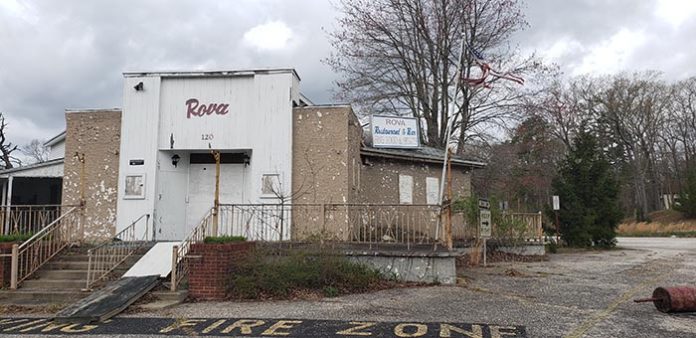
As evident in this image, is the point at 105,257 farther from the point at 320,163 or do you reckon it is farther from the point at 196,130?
the point at 320,163

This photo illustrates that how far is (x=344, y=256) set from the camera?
10953 mm

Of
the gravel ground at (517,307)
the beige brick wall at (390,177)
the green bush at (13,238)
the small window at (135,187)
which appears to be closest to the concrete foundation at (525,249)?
the beige brick wall at (390,177)

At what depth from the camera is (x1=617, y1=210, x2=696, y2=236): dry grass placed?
4391 cm

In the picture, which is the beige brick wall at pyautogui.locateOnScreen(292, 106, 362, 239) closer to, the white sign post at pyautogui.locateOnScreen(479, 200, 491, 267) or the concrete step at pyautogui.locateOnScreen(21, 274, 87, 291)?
the white sign post at pyautogui.locateOnScreen(479, 200, 491, 267)

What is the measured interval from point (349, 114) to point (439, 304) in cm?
658

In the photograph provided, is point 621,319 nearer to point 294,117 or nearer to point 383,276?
point 383,276

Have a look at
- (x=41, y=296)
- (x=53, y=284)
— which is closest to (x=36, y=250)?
(x=53, y=284)

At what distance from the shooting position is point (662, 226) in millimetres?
46625

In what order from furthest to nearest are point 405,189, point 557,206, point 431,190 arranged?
1. point 557,206
2. point 431,190
3. point 405,189

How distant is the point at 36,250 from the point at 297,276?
5381 millimetres

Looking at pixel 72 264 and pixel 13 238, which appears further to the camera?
pixel 72 264

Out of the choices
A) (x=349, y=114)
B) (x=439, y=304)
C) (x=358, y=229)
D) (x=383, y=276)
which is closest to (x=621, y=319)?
(x=439, y=304)

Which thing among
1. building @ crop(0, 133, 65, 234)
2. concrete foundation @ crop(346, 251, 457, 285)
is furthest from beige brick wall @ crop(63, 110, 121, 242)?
concrete foundation @ crop(346, 251, 457, 285)

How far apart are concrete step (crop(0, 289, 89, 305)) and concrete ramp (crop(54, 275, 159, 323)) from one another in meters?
0.65
